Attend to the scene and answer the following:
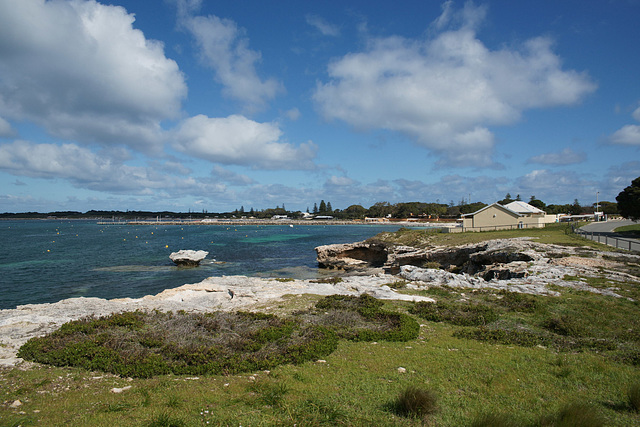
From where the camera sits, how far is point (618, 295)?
14.2m

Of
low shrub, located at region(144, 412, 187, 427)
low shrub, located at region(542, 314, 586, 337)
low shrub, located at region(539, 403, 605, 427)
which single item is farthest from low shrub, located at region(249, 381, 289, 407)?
low shrub, located at region(542, 314, 586, 337)

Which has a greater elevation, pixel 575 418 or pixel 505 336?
pixel 575 418

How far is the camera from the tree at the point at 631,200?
132ft

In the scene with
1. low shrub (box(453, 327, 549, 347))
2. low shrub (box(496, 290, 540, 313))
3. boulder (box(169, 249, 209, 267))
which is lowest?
boulder (box(169, 249, 209, 267))

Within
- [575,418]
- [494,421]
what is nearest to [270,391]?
[494,421]

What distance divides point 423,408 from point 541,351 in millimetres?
5259

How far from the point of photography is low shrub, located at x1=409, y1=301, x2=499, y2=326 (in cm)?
1170

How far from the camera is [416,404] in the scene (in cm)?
588

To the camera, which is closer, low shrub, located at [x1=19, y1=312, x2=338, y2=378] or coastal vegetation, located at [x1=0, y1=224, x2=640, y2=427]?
coastal vegetation, located at [x1=0, y1=224, x2=640, y2=427]

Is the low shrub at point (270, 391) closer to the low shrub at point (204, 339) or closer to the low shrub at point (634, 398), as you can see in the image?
the low shrub at point (204, 339)

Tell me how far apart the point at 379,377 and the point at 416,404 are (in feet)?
5.36

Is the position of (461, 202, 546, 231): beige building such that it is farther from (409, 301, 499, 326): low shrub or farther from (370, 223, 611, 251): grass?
(409, 301, 499, 326): low shrub

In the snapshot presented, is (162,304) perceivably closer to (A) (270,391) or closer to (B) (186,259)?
(A) (270,391)

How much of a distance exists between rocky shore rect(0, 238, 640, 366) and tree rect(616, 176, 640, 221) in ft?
73.8
